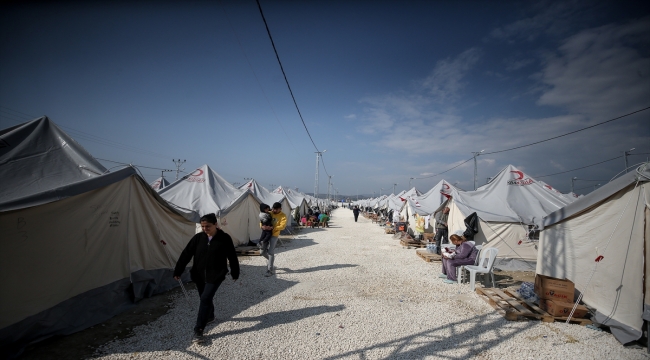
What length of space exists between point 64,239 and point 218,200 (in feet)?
24.6

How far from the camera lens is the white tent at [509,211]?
9.84m

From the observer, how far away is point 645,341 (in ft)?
14.3

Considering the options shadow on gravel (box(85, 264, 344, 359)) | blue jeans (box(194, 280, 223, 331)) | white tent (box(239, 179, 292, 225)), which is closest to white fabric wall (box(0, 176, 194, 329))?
shadow on gravel (box(85, 264, 344, 359))

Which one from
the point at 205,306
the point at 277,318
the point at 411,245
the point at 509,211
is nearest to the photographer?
the point at 205,306

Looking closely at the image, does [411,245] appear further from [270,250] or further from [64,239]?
[64,239]

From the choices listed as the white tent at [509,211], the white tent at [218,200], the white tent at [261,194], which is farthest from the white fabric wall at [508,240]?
the white tent at [261,194]

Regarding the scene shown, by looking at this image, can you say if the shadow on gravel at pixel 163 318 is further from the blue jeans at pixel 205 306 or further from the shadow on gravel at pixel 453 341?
the shadow on gravel at pixel 453 341

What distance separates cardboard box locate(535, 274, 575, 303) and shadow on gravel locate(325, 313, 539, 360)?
705mm

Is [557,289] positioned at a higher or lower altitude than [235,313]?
higher

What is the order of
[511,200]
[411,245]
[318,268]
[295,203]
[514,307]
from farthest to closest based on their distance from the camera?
[295,203] → [411,245] → [511,200] → [318,268] → [514,307]

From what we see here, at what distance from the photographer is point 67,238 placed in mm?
4715

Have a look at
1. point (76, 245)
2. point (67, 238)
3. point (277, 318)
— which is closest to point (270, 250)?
point (277, 318)

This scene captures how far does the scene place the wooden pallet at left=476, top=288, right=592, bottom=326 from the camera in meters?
5.16

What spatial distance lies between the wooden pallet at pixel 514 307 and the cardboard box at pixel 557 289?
329mm
